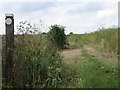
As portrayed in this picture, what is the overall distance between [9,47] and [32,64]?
548 millimetres

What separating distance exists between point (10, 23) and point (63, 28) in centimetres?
761

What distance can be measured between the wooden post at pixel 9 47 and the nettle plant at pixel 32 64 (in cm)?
11

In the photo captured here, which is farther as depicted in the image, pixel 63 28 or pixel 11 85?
pixel 63 28

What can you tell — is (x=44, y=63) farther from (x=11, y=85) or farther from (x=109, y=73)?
(x=109, y=73)

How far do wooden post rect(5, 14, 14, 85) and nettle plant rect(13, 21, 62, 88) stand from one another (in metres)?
0.11

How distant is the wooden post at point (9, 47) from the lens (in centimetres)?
563

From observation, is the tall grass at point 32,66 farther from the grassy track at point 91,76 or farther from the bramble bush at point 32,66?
the grassy track at point 91,76

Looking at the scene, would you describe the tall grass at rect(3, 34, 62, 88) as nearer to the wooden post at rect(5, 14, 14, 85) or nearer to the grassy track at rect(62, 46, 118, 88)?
the wooden post at rect(5, 14, 14, 85)

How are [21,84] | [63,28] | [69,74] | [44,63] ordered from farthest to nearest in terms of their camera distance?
[63,28] → [69,74] → [44,63] → [21,84]

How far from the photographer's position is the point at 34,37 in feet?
21.6

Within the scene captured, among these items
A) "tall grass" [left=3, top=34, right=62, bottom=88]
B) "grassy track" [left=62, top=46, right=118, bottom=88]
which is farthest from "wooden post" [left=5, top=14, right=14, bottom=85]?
"grassy track" [left=62, top=46, right=118, bottom=88]

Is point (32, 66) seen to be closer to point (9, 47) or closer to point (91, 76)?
point (9, 47)

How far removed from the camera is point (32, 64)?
579 centimetres

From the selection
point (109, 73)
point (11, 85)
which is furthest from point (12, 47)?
point (109, 73)
